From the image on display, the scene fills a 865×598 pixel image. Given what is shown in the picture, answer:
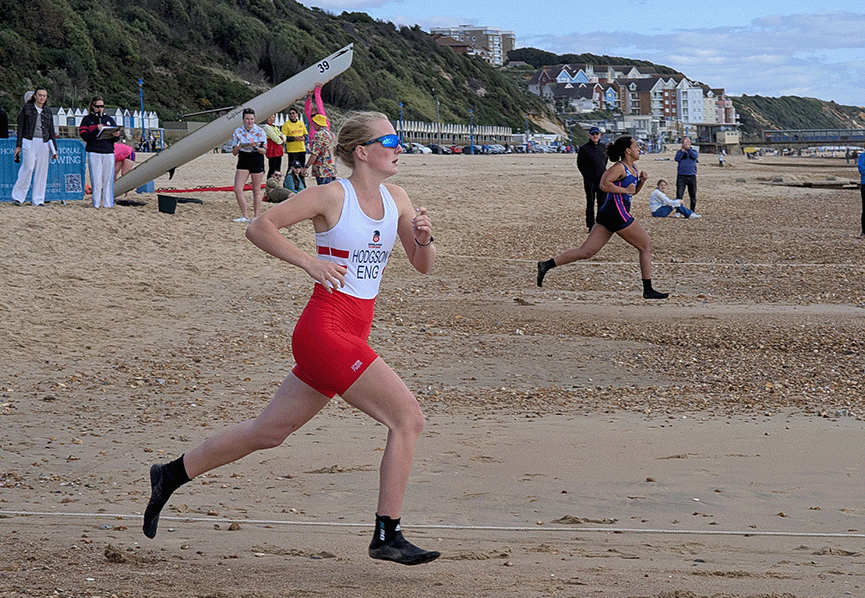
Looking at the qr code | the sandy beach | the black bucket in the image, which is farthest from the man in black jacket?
the qr code

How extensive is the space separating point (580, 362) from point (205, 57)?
3543 inches

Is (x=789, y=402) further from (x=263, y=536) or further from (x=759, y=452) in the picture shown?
(x=263, y=536)

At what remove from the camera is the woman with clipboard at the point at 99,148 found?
A: 1523cm

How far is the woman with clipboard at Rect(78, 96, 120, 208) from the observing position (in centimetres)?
1523

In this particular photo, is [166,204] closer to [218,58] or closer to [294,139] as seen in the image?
[294,139]

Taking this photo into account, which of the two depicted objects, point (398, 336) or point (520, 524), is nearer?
point (520, 524)

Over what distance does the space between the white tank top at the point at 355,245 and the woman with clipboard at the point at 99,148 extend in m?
12.3

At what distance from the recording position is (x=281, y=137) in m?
18.0

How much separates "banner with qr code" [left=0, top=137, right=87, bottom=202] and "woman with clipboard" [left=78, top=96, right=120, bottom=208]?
1.77ft

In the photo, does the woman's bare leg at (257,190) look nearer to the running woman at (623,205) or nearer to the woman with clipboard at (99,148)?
the woman with clipboard at (99,148)

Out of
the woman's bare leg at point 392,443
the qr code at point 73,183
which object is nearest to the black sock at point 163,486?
the woman's bare leg at point 392,443

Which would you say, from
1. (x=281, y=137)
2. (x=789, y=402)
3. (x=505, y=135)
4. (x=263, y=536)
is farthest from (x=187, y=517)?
(x=505, y=135)

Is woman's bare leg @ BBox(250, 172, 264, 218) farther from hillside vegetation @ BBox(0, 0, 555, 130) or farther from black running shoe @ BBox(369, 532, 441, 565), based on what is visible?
hillside vegetation @ BBox(0, 0, 555, 130)

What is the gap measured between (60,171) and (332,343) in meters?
13.4
